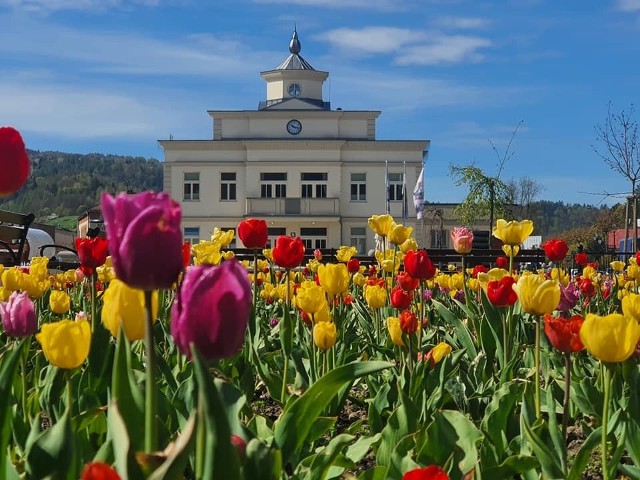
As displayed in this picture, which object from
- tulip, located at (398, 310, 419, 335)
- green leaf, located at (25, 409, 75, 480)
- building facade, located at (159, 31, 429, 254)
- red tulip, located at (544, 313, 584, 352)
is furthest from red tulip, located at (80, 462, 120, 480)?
building facade, located at (159, 31, 429, 254)

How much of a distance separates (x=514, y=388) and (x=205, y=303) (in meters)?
1.17

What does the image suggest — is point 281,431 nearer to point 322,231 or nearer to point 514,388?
point 514,388

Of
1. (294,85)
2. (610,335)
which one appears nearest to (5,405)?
(610,335)

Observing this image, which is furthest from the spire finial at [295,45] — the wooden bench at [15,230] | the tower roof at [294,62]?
the wooden bench at [15,230]

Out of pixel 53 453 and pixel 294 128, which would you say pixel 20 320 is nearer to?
pixel 53 453

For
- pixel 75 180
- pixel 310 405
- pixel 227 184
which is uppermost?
pixel 75 180

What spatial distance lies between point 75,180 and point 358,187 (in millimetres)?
100216

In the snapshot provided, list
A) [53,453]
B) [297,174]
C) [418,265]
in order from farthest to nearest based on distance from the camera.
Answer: [297,174] → [418,265] → [53,453]

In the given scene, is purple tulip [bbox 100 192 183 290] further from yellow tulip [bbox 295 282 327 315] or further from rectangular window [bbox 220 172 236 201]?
rectangular window [bbox 220 172 236 201]

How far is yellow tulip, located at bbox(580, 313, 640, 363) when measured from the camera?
4.33ft

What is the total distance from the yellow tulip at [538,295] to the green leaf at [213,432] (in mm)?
1003

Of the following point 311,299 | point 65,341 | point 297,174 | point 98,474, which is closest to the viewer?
point 98,474

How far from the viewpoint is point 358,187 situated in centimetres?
3734

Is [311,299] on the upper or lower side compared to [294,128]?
lower
